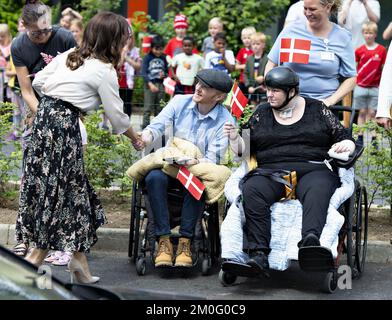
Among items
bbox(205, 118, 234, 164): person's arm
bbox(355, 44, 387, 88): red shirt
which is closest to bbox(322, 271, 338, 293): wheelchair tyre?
bbox(205, 118, 234, 164): person's arm

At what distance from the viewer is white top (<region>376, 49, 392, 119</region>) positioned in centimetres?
816

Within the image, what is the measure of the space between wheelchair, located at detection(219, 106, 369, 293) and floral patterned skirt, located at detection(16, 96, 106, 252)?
1084 millimetres

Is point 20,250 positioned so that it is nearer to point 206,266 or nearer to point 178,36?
point 206,266

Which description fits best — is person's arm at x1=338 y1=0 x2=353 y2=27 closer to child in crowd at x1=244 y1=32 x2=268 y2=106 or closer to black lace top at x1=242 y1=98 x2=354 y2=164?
child in crowd at x1=244 y1=32 x2=268 y2=106

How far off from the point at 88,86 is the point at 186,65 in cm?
823

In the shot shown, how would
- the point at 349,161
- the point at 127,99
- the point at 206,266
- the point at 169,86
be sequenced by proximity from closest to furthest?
the point at 349,161
the point at 206,266
the point at 127,99
the point at 169,86

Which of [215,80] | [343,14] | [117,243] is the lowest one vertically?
[117,243]

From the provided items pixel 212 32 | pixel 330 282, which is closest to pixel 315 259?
pixel 330 282

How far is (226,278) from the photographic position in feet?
24.3

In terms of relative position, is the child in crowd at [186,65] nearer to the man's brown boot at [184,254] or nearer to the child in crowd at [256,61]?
the child in crowd at [256,61]

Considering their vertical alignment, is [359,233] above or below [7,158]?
below

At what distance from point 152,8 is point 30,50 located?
13853 millimetres

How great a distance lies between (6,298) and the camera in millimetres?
3576

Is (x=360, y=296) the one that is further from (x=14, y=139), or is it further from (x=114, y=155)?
(x=14, y=139)
